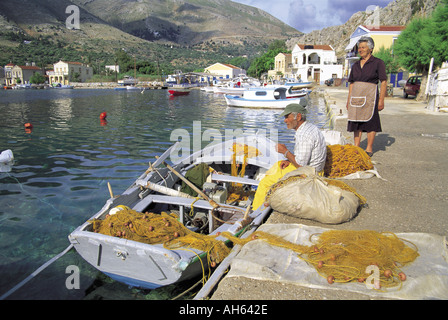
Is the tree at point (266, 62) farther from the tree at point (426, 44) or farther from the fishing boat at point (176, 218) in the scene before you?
the fishing boat at point (176, 218)

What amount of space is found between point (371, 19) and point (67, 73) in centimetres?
9104

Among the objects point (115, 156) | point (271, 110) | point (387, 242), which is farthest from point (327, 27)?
point (387, 242)

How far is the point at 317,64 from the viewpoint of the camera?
223ft

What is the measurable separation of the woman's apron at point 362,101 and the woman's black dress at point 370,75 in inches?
4.1

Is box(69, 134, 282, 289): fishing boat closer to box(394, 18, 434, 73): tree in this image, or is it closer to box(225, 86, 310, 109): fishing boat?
box(394, 18, 434, 73): tree

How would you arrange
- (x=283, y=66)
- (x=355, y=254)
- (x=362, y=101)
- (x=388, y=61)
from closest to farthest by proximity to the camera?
(x=355, y=254)
(x=362, y=101)
(x=388, y=61)
(x=283, y=66)

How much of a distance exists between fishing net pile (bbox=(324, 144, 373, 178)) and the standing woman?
87cm

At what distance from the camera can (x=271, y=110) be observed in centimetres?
3130

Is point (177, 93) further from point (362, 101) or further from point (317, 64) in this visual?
point (362, 101)

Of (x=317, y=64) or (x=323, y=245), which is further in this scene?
(x=317, y=64)

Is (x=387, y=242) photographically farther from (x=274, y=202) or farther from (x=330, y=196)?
(x=274, y=202)

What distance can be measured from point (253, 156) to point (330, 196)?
144 inches

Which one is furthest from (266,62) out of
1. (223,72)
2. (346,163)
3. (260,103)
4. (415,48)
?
(346,163)
